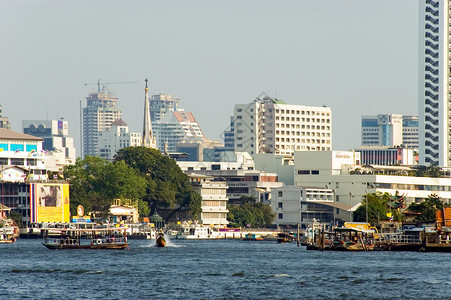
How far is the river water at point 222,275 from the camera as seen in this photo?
100 meters

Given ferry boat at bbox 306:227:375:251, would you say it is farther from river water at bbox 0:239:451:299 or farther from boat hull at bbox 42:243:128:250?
boat hull at bbox 42:243:128:250

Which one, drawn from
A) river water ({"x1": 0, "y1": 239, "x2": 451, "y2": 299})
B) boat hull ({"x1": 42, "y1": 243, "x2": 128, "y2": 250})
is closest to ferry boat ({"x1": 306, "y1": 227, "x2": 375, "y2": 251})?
river water ({"x1": 0, "y1": 239, "x2": 451, "y2": 299})

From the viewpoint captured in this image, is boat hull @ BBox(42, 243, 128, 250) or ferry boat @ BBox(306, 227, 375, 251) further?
boat hull @ BBox(42, 243, 128, 250)

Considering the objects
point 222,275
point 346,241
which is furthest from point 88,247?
point 222,275

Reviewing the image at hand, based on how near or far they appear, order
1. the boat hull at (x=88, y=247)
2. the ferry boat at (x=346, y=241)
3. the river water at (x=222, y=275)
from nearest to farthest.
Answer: the river water at (x=222, y=275) → the ferry boat at (x=346, y=241) → the boat hull at (x=88, y=247)

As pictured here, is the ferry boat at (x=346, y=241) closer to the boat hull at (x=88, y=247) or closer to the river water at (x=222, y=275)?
the river water at (x=222, y=275)

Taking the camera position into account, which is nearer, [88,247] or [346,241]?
[88,247]

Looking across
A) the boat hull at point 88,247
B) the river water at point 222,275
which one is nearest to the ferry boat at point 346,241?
the river water at point 222,275

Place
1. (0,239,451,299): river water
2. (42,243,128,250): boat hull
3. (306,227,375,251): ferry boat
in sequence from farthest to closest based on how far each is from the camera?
(42,243,128,250): boat hull
(306,227,375,251): ferry boat
(0,239,451,299): river water

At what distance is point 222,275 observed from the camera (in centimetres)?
11862

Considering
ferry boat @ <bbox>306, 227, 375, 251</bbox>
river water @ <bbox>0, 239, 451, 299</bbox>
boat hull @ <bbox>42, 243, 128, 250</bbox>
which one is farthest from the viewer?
boat hull @ <bbox>42, 243, 128, 250</bbox>

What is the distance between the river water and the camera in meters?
100

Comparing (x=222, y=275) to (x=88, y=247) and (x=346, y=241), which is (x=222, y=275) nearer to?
(x=346, y=241)

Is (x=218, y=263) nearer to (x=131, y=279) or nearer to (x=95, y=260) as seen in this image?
(x=95, y=260)
